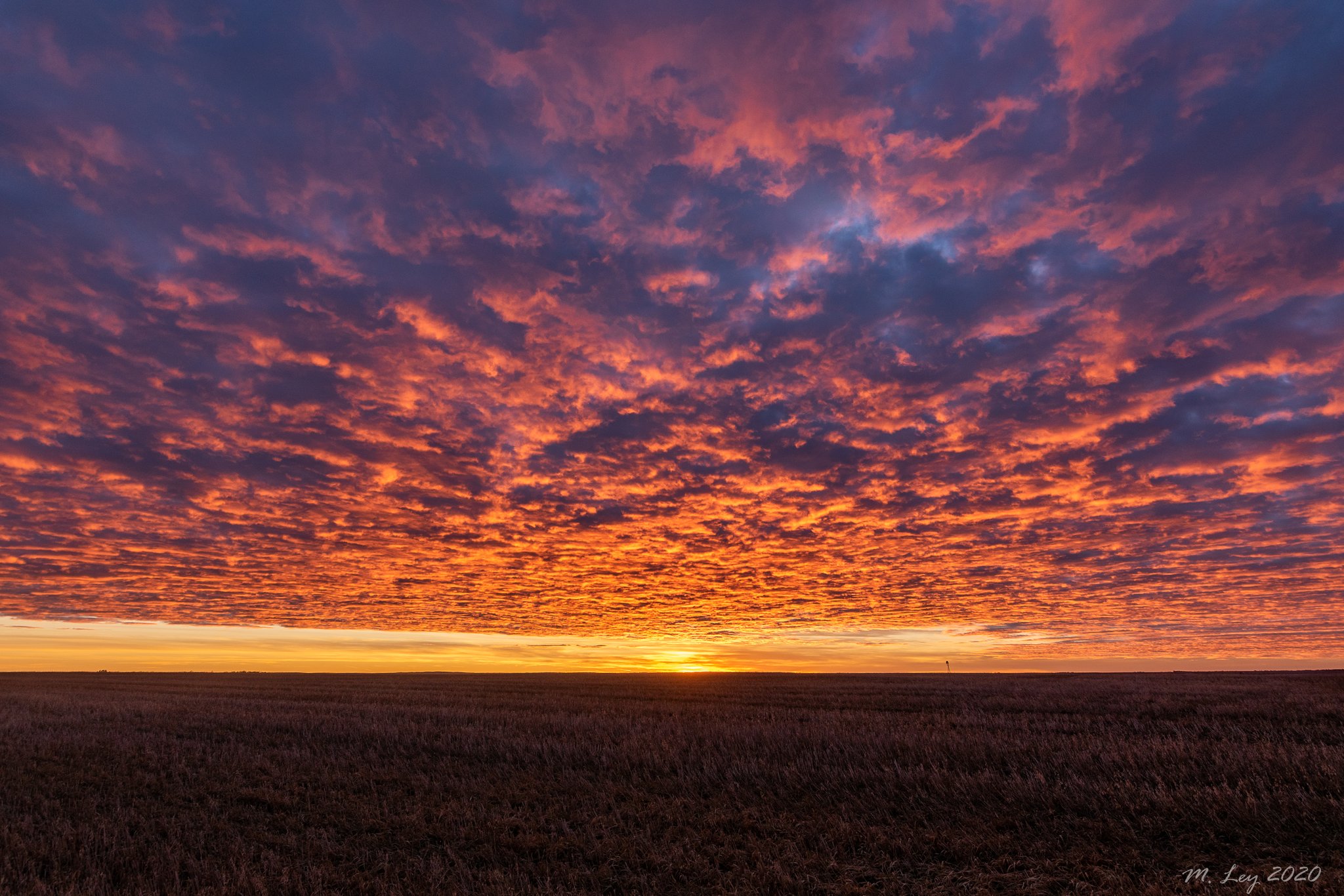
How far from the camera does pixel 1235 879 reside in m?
7.54

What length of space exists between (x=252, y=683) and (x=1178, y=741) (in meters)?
61.0

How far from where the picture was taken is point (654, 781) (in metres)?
13.1

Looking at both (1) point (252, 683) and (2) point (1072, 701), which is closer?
(2) point (1072, 701)

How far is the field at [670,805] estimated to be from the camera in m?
8.26

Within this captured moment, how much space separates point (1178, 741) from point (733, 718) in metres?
12.4

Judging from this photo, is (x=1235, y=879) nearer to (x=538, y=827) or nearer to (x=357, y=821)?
(x=538, y=827)

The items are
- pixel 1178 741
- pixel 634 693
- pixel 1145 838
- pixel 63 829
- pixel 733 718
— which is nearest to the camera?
pixel 1145 838

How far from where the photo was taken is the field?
8.26 m

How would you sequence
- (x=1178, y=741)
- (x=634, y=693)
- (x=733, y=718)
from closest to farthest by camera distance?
1. (x=1178, y=741)
2. (x=733, y=718)
3. (x=634, y=693)

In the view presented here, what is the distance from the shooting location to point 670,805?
11.5 m

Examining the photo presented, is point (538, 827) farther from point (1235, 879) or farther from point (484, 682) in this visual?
point (484, 682)

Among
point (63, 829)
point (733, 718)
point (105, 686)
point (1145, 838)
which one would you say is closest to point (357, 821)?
point (63, 829)

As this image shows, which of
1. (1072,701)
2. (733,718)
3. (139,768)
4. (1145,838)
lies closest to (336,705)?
(139,768)

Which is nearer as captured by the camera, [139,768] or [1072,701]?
[139,768]
